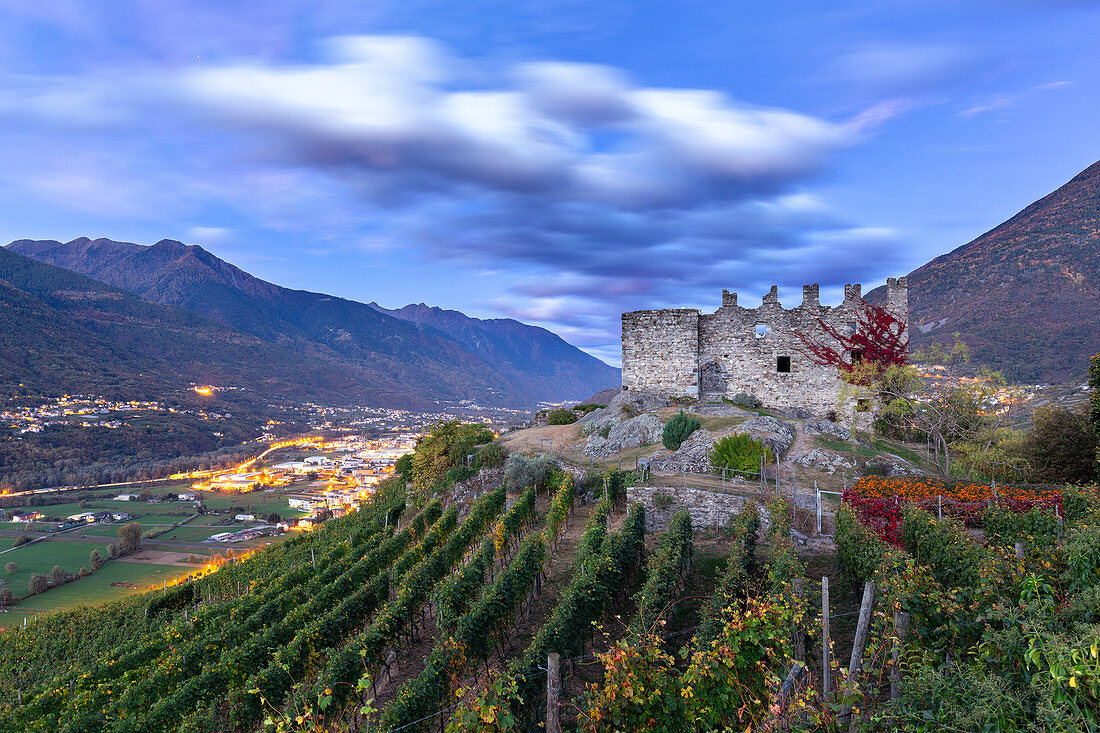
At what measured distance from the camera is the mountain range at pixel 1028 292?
139 ft

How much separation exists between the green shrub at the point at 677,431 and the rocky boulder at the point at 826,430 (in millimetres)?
5526

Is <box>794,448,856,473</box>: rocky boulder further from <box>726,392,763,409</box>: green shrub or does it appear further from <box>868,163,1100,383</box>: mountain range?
<box>868,163,1100,383</box>: mountain range

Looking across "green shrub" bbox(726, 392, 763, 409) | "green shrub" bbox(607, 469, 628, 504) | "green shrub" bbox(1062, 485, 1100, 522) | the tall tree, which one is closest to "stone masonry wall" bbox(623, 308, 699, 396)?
"green shrub" bbox(726, 392, 763, 409)

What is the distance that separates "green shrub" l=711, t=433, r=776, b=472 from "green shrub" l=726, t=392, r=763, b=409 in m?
9.74

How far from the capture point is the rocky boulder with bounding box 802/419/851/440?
23.9m

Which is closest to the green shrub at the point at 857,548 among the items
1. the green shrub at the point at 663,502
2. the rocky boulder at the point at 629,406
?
the green shrub at the point at 663,502

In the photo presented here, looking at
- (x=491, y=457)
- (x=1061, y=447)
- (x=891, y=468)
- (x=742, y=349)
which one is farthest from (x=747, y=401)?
(x=491, y=457)

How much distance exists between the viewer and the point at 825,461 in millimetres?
20203

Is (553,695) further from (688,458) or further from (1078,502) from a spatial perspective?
(688,458)

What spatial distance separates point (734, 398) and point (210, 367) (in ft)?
485

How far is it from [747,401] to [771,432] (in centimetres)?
816

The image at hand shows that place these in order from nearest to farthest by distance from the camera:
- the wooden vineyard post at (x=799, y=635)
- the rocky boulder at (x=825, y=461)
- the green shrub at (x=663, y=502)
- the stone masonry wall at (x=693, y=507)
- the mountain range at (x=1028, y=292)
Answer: the wooden vineyard post at (x=799, y=635), the stone masonry wall at (x=693, y=507), the green shrub at (x=663, y=502), the rocky boulder at (x=825, y=461), the mountain range at (x=1028, y=292)

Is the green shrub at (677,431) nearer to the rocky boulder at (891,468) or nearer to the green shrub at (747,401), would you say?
the rocky boulder at (891,468)

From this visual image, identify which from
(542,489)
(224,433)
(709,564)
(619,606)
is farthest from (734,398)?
(224,433)
